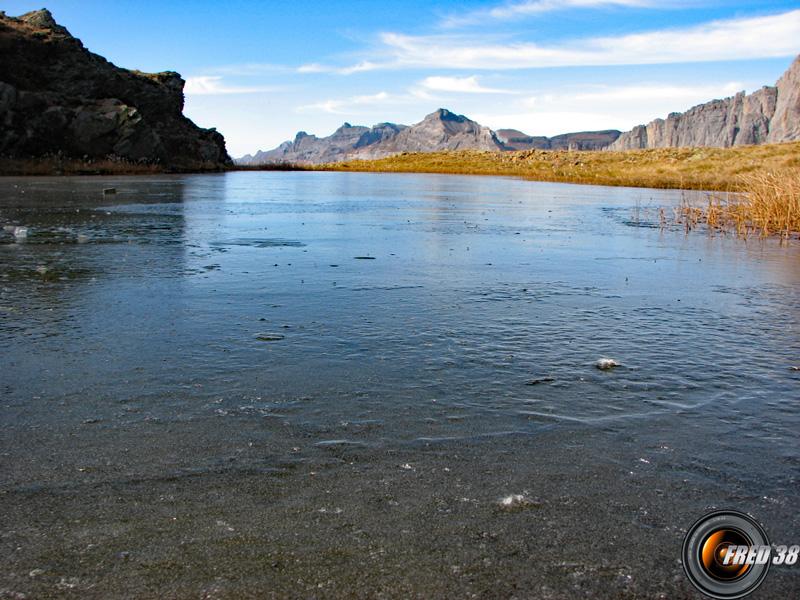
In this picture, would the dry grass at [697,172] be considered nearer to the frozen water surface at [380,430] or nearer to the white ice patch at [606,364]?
the frozen water surface at [380,430]

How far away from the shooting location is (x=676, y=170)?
45.0 m

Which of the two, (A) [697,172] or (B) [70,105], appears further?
(B) [70,105]

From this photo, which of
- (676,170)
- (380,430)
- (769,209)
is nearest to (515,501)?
(380,430)

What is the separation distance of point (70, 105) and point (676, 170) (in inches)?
1913

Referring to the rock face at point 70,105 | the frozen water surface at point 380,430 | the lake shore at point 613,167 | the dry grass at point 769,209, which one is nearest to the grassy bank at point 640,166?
the lake shore at point 613,167

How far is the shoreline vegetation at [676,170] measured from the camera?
53.7ft

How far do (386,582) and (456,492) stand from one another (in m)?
0.80

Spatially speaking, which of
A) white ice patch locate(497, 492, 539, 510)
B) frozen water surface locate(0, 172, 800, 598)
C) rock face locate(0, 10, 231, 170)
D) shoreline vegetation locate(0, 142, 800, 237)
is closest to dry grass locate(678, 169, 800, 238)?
shoreline vegetation locate(0, 142, 800, 237)

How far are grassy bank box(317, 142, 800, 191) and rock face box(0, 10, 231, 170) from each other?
892 inches

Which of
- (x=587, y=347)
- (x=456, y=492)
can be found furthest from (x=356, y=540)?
(x=587, y=347)

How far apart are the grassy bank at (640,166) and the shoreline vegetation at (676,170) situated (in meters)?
0.04

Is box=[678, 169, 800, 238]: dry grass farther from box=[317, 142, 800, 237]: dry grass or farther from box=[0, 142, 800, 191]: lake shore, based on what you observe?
box=[0, 142, 800, 191]: lake shore

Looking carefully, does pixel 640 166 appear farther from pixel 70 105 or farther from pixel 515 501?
pixel 515 501

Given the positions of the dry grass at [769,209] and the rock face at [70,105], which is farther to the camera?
the rock face at [70,105]
